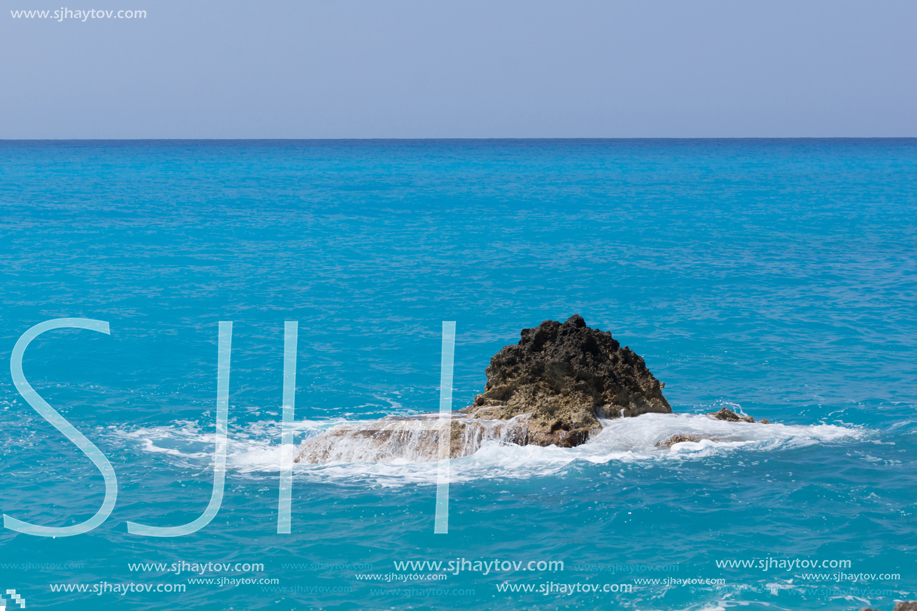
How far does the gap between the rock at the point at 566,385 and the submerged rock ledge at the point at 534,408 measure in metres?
0.02

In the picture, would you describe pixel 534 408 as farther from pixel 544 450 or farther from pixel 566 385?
pixel 544 450

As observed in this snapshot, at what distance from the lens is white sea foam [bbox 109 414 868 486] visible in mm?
13617

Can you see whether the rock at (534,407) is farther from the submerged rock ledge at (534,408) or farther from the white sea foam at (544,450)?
the white sea foam at (544,450)

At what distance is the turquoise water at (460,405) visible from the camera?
10883 millimetres

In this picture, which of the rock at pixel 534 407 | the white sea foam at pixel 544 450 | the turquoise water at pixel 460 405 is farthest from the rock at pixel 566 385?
A: the turquoise water at pixel 460 405

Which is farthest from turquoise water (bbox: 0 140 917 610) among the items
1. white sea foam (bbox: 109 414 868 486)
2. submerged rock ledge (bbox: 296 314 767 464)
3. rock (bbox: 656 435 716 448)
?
submerged rock ledge (bbox: 296 314 767 464)

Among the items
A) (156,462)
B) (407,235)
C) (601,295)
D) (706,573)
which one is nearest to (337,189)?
(407,235)

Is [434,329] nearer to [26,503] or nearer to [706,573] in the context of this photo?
[26,503]

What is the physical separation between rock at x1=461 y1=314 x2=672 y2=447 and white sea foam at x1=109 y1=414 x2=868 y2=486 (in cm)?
26

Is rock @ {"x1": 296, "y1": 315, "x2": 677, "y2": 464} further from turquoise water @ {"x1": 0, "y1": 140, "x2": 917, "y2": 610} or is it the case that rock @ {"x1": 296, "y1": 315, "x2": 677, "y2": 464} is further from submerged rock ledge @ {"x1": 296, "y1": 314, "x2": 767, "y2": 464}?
turquoise water @ {"x1": 0, "y1": 140, "x2": 917, "y2": 610}

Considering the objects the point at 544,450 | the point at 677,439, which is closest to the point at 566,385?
the point at 544,450

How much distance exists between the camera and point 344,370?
68.4ft

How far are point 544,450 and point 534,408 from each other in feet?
3.02

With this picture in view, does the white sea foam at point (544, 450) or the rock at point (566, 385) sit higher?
the rock at point (566, 385)
